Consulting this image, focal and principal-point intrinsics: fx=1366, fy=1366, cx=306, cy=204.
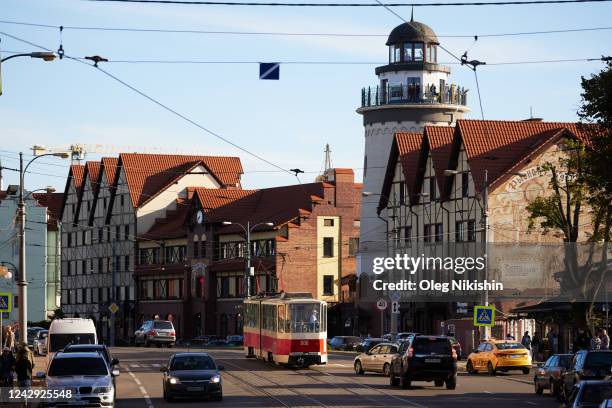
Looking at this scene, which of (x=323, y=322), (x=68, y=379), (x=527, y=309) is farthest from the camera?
(x=527, y=309)

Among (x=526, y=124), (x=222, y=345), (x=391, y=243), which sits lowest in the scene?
(x=222, y=345)

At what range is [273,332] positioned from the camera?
56.5m

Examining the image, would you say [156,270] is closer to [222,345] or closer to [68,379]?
[222,345]

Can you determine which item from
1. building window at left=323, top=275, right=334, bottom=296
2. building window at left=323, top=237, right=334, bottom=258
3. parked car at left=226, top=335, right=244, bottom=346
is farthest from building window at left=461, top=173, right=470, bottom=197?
building window at left=323, top=275, right=334, bottom=296

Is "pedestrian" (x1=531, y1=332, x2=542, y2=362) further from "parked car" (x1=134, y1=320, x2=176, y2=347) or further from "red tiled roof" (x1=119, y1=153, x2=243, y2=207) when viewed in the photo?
"red tiled roof" (x1=119, y1=153, x2=243, y2=207)

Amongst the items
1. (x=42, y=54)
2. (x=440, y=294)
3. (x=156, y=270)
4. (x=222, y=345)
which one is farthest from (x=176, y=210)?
(x=42, y=54)

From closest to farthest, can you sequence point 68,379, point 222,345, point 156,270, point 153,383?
point 68,379
point 153,383
point 222,345
point 156,270

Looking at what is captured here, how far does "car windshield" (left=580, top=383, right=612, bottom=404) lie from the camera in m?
25.0

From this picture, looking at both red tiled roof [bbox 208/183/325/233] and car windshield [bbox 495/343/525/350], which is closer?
car windshield [bbox 495/343/525/350]

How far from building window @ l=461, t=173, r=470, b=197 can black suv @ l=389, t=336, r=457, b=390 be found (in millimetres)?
34901

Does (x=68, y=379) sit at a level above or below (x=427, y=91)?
below

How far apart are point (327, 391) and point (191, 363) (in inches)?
175

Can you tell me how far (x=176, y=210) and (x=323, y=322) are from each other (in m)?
66.3

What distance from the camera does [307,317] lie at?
5400cm
